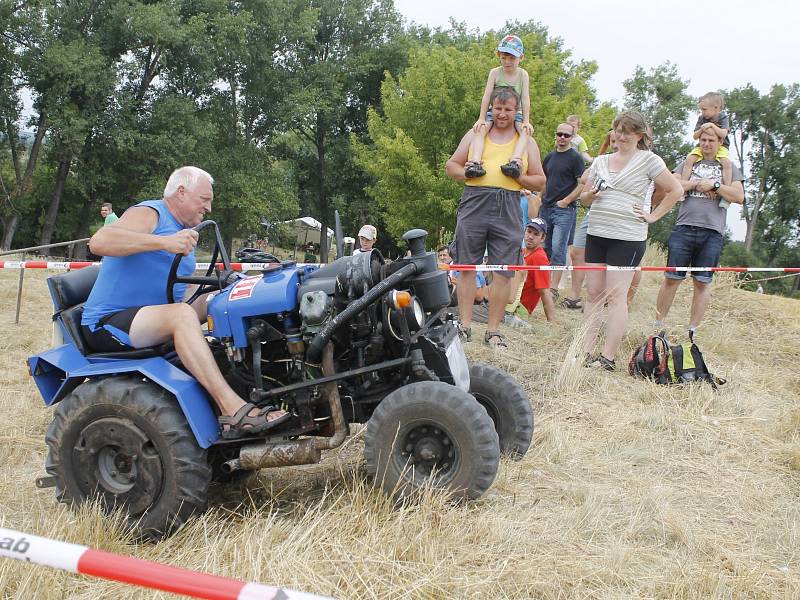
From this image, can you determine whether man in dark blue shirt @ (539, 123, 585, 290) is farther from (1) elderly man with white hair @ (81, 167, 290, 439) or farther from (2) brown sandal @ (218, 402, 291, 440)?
(2) brown sandal @ (218, 402, 291, 440)

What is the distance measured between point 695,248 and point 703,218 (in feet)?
0.96

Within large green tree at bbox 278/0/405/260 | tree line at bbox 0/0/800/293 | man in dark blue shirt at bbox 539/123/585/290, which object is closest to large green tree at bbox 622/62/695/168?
tree line at bbox 0/0/800/293

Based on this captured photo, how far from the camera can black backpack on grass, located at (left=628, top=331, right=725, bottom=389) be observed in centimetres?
570

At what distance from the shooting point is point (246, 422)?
10.7 feet

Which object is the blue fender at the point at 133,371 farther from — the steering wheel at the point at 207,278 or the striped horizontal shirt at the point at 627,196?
the striped horizontal shirt at the point at 627,196

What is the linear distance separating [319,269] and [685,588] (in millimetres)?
2093

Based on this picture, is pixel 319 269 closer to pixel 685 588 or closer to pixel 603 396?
pixel 685 588

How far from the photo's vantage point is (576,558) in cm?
287

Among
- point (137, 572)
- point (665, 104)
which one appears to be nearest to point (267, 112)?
point (665, 104)

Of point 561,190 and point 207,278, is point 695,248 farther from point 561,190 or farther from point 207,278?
point 207,278

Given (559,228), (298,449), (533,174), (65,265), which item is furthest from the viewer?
(559,228)

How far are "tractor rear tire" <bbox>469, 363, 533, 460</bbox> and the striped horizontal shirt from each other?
249 centimetres

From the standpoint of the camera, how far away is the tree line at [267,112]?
87.2 ft

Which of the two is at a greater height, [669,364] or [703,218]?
[703,218]
